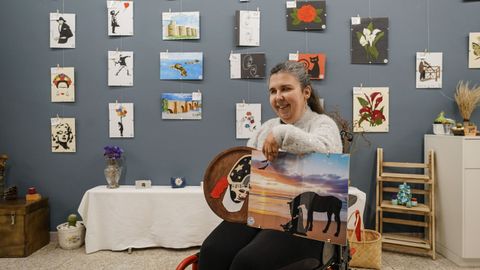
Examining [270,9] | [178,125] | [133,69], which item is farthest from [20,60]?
[270,9]

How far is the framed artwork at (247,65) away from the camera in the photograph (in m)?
2.93

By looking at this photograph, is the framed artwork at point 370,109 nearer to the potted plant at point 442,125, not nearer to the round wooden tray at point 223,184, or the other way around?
the potted plant at point 442,125

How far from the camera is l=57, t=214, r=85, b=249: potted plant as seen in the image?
2789 millimetres

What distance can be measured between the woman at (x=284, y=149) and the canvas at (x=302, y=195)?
0.04 m

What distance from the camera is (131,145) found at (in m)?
3.00

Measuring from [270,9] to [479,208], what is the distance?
2.30 m

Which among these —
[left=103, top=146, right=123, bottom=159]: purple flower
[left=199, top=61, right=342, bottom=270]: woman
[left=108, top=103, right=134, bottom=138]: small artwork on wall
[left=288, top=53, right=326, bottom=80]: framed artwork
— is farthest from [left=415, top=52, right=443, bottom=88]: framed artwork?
[left=103, top=146, right=123, bottom=159]: purple flower

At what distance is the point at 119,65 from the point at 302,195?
233 cm

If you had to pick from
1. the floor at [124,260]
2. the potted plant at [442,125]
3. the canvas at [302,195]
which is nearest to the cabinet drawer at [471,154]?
the potted plant at [442,125]

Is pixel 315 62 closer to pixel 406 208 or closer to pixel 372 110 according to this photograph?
pixel 372 110

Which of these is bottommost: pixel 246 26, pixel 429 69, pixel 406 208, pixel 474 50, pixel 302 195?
pixel 406 208

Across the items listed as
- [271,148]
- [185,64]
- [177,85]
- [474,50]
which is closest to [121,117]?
[177,85]

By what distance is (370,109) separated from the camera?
9.57ft

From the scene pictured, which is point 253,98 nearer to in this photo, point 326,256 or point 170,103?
point 170,103
